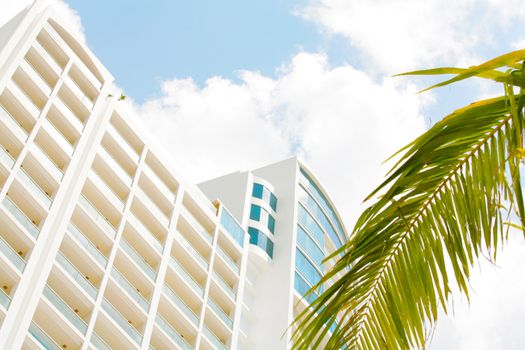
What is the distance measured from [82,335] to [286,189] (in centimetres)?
2904

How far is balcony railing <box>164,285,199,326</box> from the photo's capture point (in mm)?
43062

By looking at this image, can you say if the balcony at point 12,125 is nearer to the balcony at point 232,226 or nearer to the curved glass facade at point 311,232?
the balcony at point 232,226

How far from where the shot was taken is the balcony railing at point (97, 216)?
129ft

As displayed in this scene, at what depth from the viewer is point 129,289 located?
131 ft

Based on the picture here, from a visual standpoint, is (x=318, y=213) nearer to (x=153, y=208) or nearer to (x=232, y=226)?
(x=232, y=226)

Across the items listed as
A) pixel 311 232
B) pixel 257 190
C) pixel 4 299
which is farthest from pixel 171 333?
pixel 311 232

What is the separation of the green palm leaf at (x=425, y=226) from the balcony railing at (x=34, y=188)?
35.3m

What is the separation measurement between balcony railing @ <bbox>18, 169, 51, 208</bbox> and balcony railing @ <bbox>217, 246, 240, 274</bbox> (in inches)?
637

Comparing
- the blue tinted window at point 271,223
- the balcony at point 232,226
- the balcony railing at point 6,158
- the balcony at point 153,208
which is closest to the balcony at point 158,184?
the balcony at point 153,208

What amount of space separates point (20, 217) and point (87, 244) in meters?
4.85

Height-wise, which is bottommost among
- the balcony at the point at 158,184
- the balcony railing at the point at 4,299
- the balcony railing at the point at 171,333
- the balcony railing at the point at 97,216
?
the balcony railing at the point at 4,299

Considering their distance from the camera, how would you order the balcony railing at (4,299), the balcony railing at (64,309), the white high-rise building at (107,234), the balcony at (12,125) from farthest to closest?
the balcony at (12,125) < the white high-rise building at (107,234) < the balcony railing at (64,309) < the balcony railing at (4,299)

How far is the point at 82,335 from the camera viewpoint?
113 feet

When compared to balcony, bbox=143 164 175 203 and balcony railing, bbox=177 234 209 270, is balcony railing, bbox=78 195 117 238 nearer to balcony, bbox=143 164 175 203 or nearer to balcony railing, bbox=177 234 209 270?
balcony, bbox=143 164 175 203
